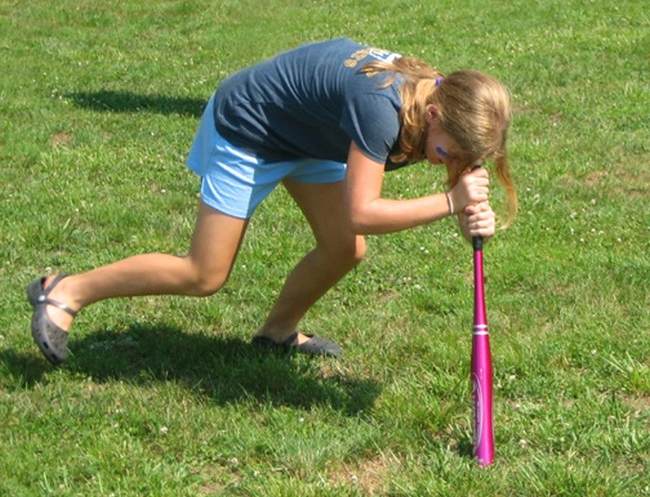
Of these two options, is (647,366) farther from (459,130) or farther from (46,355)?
(46,355)

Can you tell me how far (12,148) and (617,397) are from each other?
17.4ft

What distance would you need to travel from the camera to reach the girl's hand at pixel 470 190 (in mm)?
4203

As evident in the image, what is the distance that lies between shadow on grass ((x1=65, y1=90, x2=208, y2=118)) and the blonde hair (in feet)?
19.5

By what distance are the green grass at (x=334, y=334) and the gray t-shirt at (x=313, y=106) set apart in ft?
3.24

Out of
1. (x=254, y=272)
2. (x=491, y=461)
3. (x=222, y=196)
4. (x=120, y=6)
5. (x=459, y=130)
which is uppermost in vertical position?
(x=459, y=130)

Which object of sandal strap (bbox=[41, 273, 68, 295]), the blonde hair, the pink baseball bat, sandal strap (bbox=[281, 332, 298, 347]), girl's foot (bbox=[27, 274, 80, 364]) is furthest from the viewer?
sandal strap (bbox=[281, 332, 298, 347])

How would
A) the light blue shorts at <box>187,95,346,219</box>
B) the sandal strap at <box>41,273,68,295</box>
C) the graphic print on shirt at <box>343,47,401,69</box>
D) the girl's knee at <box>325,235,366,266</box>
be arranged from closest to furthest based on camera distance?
the graphic print on shirt at <box>343,47,401,69</box> < the light blue shorts at <box>187,95,346,219</box> < the sandal strap at <box>41,273,68,295</box> < the girl's knee at <box>325,235,366,266</box>

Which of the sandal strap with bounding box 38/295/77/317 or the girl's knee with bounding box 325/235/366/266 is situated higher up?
the girl's knee with bounding box 325/235/366/266

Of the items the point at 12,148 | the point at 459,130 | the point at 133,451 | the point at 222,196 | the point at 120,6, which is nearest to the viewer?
the point at 459,130

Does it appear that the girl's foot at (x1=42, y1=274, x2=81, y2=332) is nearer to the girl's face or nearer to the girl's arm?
the girl's arm

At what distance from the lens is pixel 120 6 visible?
16359 millimetres

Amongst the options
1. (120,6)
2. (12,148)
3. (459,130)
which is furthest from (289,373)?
(120,6)

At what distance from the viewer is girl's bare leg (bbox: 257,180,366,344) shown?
16.7ft

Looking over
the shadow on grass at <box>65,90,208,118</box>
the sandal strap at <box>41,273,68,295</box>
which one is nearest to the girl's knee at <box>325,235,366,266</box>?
the sandal strap at <box>41,273,68,295</box>
